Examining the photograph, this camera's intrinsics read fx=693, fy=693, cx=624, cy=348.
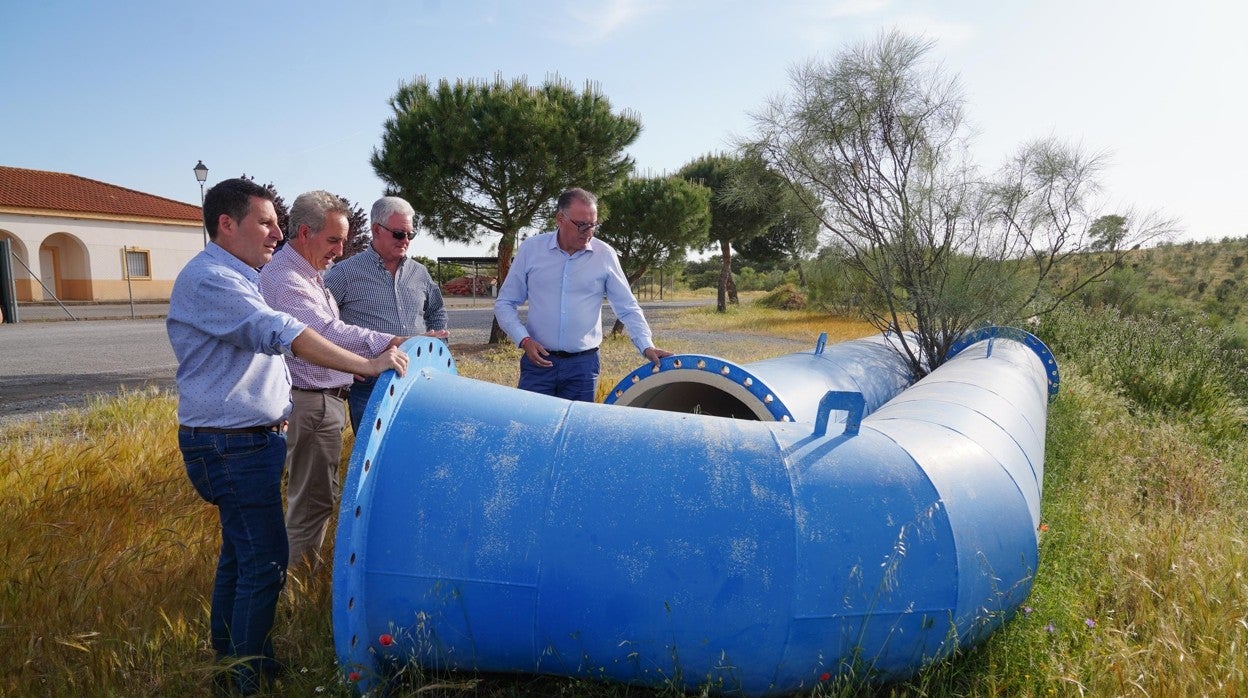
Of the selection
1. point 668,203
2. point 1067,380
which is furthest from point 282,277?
point 668,203

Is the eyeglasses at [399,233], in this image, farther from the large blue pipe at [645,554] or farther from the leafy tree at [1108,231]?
the leafy tree at [1108,231]

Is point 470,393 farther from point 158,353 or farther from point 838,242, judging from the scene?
point 158,353

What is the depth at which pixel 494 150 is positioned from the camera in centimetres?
1234

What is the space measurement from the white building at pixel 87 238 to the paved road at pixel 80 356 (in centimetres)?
471

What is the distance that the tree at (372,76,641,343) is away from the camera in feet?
40.0

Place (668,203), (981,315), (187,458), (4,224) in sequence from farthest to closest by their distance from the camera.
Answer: (4,224) < (668,203) < (981,315) < (187,458)

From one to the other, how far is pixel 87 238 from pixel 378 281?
28003 millimetres

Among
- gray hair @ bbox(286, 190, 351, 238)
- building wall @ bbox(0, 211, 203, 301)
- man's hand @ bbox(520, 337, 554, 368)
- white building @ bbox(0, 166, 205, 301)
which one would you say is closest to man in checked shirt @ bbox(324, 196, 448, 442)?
gray hair @ bbox(286, 190, 351, 238)

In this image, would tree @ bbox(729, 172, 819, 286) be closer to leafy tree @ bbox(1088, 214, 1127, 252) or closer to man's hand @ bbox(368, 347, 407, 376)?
leafy tree @ bbox(1088, 214, 1127, 252)

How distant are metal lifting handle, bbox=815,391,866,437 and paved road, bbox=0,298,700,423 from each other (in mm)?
6935

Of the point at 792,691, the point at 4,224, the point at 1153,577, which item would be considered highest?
the point at 4,224

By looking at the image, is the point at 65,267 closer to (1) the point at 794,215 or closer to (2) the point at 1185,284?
(1) the point at 794,215

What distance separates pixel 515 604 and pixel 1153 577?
10.1ft

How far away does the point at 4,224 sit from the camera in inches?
887
